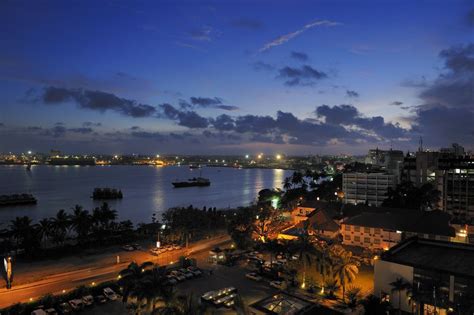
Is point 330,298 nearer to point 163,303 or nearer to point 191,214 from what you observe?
point 163,303

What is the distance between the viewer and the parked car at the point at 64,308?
12883mm

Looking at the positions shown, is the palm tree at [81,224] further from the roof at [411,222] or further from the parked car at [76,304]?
the roof at [411,222]

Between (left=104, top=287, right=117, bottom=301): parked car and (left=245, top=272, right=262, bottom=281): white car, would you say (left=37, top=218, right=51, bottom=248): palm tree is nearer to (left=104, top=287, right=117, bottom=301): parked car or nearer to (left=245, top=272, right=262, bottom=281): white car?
(left=104, top=287, right=117, bottom=301): parked car

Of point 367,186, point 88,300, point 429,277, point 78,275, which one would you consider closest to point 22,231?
point 78,275

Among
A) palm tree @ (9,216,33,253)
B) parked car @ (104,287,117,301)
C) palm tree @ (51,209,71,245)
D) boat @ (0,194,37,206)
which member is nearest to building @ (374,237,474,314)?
parked car @ (104,287,117,301)

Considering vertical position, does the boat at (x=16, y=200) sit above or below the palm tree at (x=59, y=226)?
below

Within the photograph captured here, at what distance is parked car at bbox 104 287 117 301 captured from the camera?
14117 millimetres

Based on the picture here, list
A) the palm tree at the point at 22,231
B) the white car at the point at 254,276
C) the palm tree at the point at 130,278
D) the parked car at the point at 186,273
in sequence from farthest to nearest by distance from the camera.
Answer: the palm tree at the point at 22,231 < the parked car at the point at 186,273 < the white car at the point at 254,276 < the palm tree at the point at 130,278

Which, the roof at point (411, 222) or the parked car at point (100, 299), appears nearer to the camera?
the parked car at point (100, 299)

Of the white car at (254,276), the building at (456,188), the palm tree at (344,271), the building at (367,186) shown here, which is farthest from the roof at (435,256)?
the building at (367,186)

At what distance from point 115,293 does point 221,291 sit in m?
4.50

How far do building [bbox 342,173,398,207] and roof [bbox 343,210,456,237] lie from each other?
21.9 metres

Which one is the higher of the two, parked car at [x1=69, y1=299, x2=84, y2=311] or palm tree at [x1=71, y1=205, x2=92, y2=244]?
palm tree at [x1=71, y1=205, x2=92, y2=244]

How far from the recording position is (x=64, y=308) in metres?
13.1
